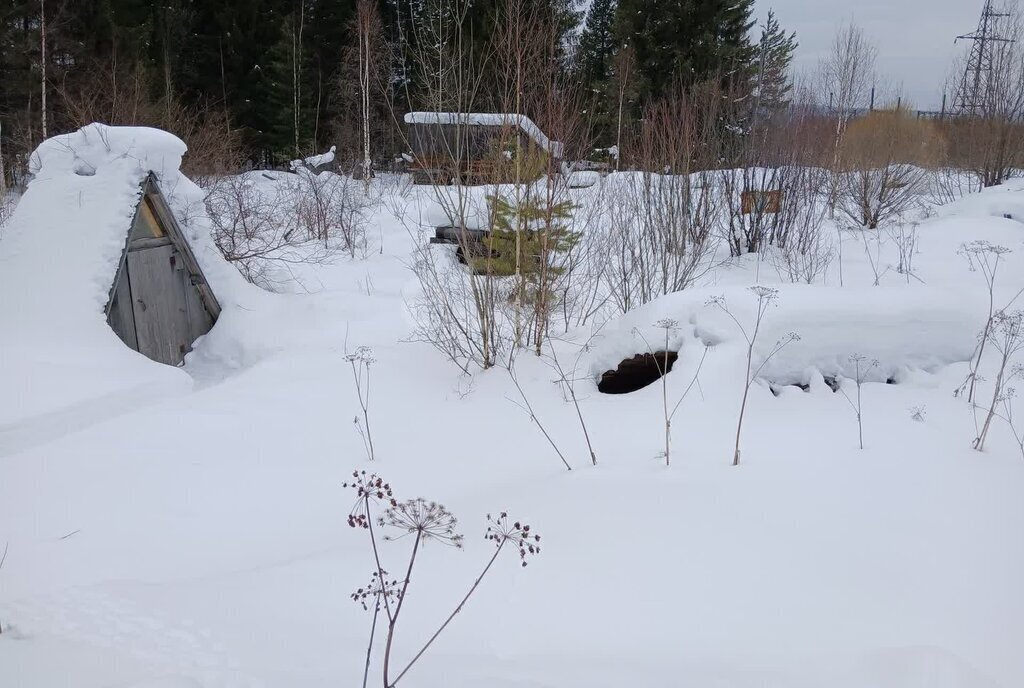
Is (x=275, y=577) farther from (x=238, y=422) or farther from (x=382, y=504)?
(x=238, y=422)

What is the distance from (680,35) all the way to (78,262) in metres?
19.1

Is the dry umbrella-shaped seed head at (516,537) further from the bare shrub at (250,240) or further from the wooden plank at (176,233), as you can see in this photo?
the bare shrub at (250,240)

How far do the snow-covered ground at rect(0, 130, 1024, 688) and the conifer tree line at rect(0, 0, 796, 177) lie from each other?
24.9ft

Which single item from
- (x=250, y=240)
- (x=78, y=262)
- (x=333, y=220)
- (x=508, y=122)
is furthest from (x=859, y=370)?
(x=333, y=220)

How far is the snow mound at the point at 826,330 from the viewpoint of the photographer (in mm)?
5684

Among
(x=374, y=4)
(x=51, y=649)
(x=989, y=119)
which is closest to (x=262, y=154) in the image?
(x=374, y=4)

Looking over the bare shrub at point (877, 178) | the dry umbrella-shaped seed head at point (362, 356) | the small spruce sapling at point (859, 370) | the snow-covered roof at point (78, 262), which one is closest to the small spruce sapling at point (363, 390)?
the dry umbrella-shaped seed head at point (362, 356)

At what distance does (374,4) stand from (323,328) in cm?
1640

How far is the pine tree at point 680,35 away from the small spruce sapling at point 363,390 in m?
17.0

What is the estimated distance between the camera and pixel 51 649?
2.70 metres

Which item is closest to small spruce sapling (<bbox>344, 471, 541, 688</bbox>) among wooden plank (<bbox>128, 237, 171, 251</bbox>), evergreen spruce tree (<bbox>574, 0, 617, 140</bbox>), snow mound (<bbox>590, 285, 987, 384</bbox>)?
snow mound (<bbox>590, 285, 987, 384</bbox>)

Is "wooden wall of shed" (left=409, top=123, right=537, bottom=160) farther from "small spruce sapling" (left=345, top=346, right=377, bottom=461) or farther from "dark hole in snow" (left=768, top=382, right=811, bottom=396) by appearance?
"dark hole in snow" (left=768, top=382, right=811, bottom=396)

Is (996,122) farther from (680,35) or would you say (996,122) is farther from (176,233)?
(176,233)

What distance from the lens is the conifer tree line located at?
17.2 m
